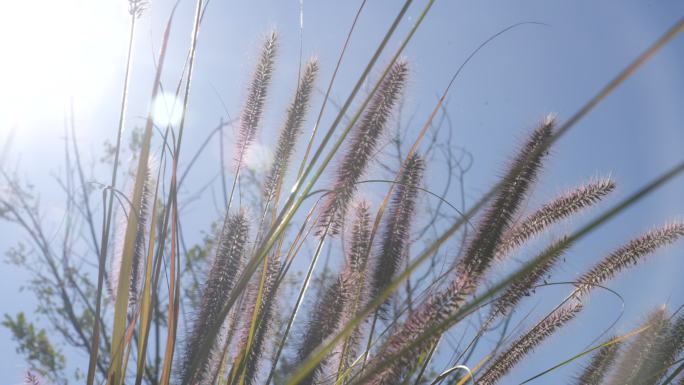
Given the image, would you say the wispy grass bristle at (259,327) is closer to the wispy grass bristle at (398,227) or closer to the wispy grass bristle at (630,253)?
the wispy grass bristle at (398,227)

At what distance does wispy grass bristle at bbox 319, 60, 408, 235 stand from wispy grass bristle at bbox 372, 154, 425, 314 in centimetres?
12

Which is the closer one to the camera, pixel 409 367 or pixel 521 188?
pixel 409 367

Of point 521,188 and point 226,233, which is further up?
point 226,233

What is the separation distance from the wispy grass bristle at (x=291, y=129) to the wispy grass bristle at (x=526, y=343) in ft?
2.55

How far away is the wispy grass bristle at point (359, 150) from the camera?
162 cm

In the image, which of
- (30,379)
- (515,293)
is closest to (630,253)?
(515,293)

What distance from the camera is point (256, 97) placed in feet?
6.18

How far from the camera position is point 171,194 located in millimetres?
1271

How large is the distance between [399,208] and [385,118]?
0.26 metres

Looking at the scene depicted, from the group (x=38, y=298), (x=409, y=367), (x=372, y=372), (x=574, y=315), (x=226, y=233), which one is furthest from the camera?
(x=38, y=298)

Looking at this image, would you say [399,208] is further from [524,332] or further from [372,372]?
[372,372]

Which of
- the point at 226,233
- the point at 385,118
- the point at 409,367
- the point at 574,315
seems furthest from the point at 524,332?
the point at 226,233

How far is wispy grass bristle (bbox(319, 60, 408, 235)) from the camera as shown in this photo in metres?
1.62

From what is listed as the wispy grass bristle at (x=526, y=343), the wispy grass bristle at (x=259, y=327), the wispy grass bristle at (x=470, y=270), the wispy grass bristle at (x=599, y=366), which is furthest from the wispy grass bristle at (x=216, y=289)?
the wispy grass bristle at (x=599, y=366)
